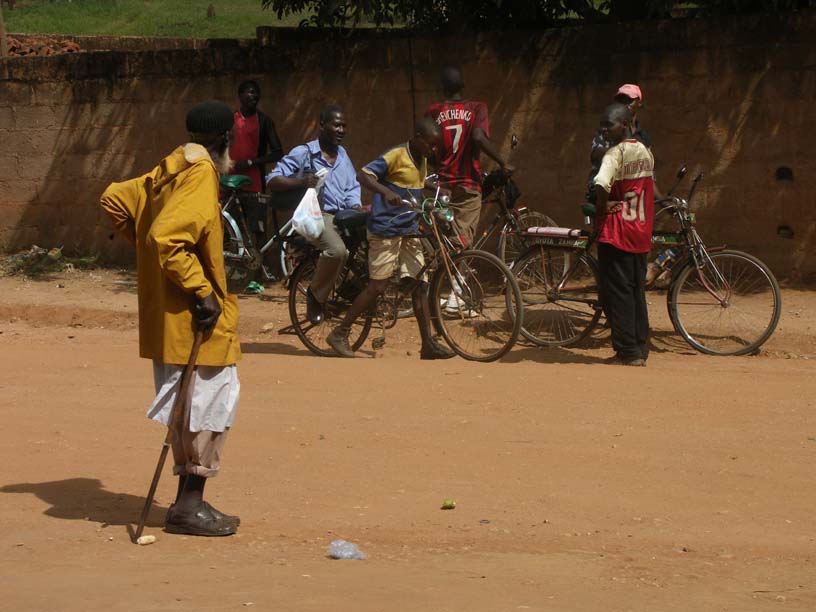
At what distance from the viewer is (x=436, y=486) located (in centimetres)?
564

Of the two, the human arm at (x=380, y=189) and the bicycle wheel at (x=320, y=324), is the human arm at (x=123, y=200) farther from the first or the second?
the bicycle wheel at (x=320, y=324)

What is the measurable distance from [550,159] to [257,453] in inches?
218

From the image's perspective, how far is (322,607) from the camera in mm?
4008

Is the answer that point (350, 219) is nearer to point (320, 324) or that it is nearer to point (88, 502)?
point (320, 324)

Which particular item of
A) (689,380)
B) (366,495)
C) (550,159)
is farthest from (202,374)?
(550,159)

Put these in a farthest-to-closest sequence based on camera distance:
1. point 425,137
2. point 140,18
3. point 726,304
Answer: point 140,18
point 726,304
point 425,137

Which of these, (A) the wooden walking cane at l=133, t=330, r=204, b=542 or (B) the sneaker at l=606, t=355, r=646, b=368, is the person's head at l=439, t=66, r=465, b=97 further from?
(A) the wooden walking cane at l=133, t=330, r=204, b=542

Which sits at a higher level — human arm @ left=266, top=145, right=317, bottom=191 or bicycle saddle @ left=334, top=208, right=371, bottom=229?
human arm @ left=266, top=145, right=317, bottom=191

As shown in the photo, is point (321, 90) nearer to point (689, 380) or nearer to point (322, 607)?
point (689, 380)

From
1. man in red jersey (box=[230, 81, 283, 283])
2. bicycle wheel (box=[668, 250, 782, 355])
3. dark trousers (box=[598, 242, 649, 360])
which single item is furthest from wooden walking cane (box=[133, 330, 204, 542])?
man in red jersey (box=[230, 81, 283, 283])

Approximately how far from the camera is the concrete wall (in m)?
10.3

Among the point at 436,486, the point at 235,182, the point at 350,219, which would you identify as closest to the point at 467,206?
Answer: the point at 350,219

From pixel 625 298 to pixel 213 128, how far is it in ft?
13.6

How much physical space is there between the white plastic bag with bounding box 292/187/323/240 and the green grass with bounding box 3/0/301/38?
1416 cm
